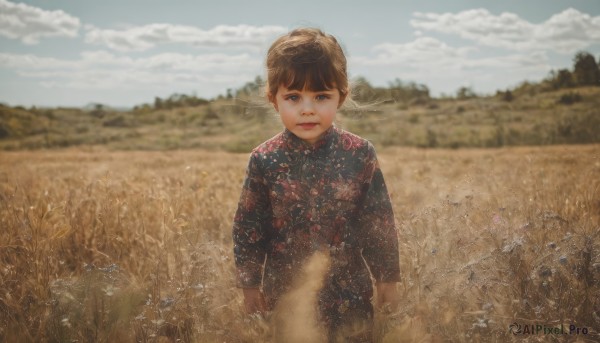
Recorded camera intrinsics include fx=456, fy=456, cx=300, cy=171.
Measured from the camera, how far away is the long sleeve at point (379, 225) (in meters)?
2.11

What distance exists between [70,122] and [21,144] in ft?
35.7

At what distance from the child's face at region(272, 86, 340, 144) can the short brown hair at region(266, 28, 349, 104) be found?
0.11ft

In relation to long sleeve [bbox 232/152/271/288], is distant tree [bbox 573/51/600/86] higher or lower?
higher

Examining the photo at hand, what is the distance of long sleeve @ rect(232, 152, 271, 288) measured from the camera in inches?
83.8

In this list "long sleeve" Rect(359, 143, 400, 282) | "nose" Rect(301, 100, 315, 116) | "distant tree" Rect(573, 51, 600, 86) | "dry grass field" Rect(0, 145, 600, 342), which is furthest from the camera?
"distant tree" Rect(573, 51, 600, 86)

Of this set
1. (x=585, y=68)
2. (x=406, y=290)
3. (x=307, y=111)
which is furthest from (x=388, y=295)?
(x=585, y=68)

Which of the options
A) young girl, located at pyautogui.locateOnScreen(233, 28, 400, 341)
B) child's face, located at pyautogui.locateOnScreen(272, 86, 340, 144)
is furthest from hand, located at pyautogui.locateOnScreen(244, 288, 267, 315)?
child's face, located at pyautogui.locateOnScreen(272, 86, 340, 144)

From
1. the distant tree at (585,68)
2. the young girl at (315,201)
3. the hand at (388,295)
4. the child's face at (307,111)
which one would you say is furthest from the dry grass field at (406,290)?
the distant tree at (585,68)

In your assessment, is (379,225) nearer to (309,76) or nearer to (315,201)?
(315,201)

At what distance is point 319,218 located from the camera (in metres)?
2.02

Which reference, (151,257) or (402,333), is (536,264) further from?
(151,257)

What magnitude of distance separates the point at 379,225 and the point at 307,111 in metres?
0.62

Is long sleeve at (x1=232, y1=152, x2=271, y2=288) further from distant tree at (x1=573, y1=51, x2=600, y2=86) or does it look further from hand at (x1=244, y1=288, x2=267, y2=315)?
distant tree at (x1=573, y1=51, x2=600, y2=86)

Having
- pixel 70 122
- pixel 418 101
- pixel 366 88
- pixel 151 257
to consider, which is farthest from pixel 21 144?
pixel 418 101
